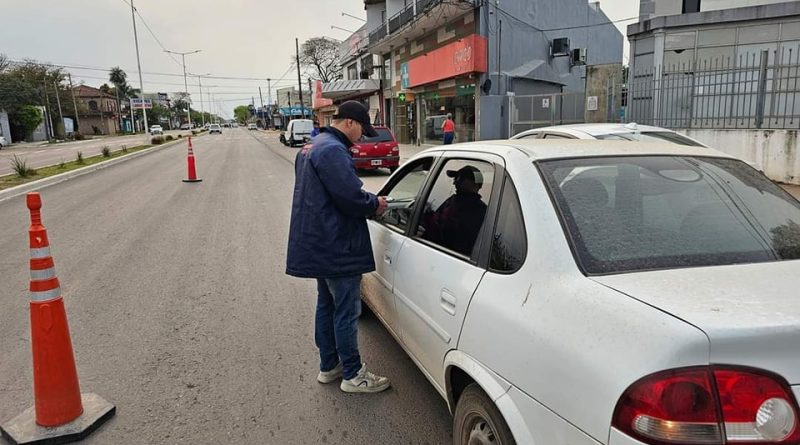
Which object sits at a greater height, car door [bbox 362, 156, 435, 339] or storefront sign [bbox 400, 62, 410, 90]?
storefront sign [bbox 400, 62, 410, 90]

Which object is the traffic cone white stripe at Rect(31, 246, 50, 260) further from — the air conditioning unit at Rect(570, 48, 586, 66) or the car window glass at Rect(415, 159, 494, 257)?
the air conditioning unit at Rect(570, 48, 586, 66)

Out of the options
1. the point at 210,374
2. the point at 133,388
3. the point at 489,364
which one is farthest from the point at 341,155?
the point at 133,388

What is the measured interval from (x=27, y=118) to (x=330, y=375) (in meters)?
68.5

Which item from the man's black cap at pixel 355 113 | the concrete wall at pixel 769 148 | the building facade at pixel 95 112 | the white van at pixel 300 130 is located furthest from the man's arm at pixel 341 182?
the building facade at pixel 95 112

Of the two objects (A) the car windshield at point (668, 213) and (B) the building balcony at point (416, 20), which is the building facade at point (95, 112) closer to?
(B) the building balcony at point (416, 20)

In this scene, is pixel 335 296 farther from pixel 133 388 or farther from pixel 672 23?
pixel 672 23

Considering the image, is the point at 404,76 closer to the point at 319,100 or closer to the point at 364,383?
the point at 319,100

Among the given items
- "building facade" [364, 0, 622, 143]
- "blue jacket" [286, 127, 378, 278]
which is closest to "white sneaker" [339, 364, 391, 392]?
"blue jacket" [286, 127, 378, 278]

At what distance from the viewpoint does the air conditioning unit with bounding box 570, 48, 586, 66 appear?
90.5 feet

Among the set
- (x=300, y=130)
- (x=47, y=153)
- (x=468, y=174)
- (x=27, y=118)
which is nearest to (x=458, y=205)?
(x=468, y=174)

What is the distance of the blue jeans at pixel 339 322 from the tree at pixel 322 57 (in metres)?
66.5

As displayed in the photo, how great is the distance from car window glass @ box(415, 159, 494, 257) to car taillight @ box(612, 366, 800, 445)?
1195 mm

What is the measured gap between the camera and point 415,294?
2.95m

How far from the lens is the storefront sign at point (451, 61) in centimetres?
2159
